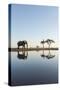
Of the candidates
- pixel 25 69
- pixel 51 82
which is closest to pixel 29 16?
pixel 25 69

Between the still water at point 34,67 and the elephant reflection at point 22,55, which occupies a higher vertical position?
the elephant reflection at point 22,55

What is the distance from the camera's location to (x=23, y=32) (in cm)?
198

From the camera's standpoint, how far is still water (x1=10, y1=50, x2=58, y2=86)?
6.38 ft

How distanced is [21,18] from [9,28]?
140 mm

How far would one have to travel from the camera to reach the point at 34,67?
6.56ft

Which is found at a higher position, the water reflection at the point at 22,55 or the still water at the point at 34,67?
the water reflection at the point at 22,55

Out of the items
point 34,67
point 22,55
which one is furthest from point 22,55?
point 34,67

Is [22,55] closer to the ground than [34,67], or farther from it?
farther from it

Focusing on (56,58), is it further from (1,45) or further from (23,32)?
(1,45)

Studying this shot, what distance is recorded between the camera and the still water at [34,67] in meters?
1.95

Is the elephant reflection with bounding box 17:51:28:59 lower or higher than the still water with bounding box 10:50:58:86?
higher

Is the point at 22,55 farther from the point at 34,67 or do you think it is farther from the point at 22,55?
the point at 34,67

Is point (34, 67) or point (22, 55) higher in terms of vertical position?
point (22, 55)

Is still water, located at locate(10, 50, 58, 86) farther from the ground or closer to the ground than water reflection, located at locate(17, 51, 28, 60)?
closer to the ground
